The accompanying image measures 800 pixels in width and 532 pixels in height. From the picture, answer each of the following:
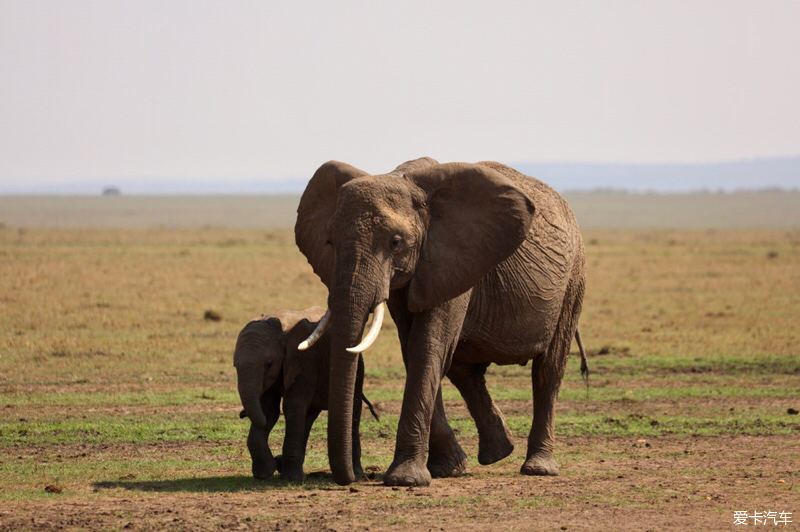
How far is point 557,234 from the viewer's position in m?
11.0

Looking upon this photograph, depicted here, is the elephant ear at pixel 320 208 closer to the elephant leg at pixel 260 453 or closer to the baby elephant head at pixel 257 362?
the baby elephant head at pixel 257 362

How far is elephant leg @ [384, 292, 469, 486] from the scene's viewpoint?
9516 mm

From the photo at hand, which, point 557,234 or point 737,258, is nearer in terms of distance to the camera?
point 557,234

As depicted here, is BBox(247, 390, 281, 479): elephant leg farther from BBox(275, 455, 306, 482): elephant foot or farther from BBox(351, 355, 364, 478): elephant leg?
BBox(351, 355, 364, 478): elephant leg

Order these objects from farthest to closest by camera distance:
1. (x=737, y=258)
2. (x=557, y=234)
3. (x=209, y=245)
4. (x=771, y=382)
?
(x=209, y=245)
(x=737, y=258)
(x=771, y=382)
(x=557, y=234)

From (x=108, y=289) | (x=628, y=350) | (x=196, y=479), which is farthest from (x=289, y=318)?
(x=108, y=289)

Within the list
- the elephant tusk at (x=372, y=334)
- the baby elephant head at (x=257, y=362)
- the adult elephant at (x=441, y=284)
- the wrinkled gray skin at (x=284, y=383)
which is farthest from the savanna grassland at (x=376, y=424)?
the elephant tusk at (x=372, y=334)

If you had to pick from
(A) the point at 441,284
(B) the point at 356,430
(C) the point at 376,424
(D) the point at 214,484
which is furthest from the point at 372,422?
(A) the point at 441,284

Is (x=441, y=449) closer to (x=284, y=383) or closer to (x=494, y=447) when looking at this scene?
(x=494, y=447)

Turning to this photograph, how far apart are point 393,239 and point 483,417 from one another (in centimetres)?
258

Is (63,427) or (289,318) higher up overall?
(289,318)

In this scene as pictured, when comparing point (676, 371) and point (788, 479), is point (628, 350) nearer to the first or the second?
point (676, 371)

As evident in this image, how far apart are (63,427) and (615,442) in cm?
524

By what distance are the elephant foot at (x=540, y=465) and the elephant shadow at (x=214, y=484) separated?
165 cm
